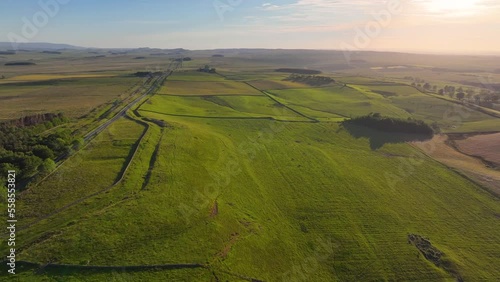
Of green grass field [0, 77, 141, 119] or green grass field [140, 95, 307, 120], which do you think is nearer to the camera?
green grass field [0, 77, 141, 119]

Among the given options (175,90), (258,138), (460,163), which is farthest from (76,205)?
(175,90)

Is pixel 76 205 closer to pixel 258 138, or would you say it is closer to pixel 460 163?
pixel 258 138

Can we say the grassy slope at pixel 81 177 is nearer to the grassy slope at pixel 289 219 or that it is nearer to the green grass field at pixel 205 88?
the grassy slope at pixel 289 219

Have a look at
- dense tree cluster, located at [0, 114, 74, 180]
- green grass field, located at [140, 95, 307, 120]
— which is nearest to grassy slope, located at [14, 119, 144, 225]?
dense tree cluster, located at [0, 114, 74, 180]

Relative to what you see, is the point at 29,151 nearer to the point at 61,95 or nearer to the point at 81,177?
the point at 81,177

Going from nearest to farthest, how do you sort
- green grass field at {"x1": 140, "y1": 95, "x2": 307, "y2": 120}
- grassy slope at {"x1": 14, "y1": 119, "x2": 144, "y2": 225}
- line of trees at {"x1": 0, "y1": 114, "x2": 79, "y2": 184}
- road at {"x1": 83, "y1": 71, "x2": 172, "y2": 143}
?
1. grassy slope at {"x1": 14, "y1": 119, "x2": 144, "y2": 225}
2. line of trees at {"x1": 0, "y1": 114, "x2": 79, "y2": 184}
3. road at {"x1": 83, "y1": 71, "x2": 172, "y2": 143}
4. green grass field at {"x1": 140, "y1": 95, "x2": 307, "y2": 120}

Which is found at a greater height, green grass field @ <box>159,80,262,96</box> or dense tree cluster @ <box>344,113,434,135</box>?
green grass field @ <box>159,80,262,96</box>

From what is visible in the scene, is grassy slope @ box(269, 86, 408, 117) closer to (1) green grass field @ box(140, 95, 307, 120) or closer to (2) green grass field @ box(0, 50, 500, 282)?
(1) green grass field @ box(140, 95, 307, 120)
